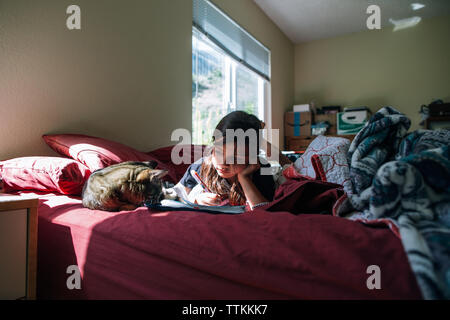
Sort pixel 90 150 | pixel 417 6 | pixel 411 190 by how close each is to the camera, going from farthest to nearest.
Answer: pixel 417 6
pixel 90 150
pixel 411 190

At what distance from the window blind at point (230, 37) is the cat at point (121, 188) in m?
1.94

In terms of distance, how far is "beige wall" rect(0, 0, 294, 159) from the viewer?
1.19m

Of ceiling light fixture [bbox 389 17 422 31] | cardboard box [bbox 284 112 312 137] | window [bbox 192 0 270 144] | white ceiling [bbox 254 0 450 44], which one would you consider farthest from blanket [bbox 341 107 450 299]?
ceiling light fixture [bbox 389 17 422 31]

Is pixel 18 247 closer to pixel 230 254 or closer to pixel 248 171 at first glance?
pixel 230 254

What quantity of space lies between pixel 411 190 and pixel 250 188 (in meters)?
0.49

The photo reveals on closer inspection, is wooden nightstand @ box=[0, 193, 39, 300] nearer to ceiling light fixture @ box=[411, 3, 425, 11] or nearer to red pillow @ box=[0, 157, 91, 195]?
red pillow @ box=[0, 157, 91, 195]

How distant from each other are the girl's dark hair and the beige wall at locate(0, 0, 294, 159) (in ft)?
2.98

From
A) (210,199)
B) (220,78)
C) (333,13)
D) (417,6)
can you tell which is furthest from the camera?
(333,13)

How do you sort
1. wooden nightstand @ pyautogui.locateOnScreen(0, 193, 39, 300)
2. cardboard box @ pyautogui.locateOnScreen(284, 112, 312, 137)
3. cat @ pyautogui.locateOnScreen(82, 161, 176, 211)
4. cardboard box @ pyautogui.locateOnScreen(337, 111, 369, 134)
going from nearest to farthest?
wooden nightstand @ pyautogui.locateOnScreen(0, 193, 39, 300) < cat @ pyautogui.locateOnScreen(82, 161, 176, 211) < cardboard box @ pyautogui.locateOnScreen(337, 111, 369, 134) < cardboard box @ pyautogui.locateOnScreen(284, 112, 312, 137)

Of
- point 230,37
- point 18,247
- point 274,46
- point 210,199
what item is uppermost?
point 274,46

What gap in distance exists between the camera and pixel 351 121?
3725mm

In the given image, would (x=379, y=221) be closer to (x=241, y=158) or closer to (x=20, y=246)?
(x=241, y=158)

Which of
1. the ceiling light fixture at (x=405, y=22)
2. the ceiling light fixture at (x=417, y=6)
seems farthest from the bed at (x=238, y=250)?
the ceiling light fixture at (x=405, y=22)

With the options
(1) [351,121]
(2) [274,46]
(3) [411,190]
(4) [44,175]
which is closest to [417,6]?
(1) [351,121]
